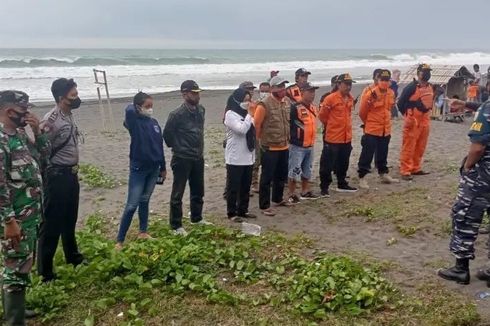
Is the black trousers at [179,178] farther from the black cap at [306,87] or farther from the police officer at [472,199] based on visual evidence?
the police officer at [472,199]

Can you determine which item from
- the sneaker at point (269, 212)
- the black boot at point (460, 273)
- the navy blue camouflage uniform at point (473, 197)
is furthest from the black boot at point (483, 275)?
the sneaker at point (269, 212)

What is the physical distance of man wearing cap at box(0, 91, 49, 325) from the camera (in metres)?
4.09

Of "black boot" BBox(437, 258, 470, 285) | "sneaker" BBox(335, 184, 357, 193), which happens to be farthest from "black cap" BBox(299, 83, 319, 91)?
"black boot" BBox(437, 258, 470, 285)

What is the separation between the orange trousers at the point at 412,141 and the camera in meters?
9.17

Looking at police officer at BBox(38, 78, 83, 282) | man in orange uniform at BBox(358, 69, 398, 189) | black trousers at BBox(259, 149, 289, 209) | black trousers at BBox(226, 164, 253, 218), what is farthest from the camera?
man in orange uniform at BBox(358, 69, 398, 189)

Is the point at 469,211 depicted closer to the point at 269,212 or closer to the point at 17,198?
the point at 269,212

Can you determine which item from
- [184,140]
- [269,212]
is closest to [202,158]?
[184,140]

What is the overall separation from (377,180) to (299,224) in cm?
274

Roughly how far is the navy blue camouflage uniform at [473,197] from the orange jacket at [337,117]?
325cm

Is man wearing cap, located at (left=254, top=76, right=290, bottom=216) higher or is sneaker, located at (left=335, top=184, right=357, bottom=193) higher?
man wearing cap, located at (left=254, top=76, right=290, bottom=216)

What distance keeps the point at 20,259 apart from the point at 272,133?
4.04m

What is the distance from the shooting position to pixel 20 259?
13.7 ft

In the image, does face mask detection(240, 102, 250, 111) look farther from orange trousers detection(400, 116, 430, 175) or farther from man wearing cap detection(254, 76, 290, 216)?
orange trousers detection(400, 116, 430, 175)

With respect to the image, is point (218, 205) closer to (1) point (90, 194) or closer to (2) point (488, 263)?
(1) point (90, 194)
